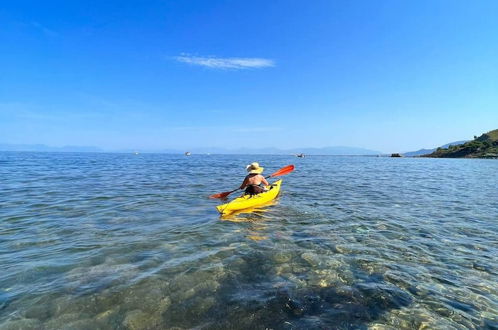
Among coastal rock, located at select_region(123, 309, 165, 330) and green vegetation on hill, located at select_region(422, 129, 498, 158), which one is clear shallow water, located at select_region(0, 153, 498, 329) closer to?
coastal rock, located at select_region(123, 309, 165, 330)

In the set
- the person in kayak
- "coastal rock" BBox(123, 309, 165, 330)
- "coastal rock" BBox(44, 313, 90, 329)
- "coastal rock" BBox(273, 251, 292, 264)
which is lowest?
"coastal rock" BBox(123, 309, 165, 330)

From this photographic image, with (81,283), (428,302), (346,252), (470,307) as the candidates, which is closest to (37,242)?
(81,283)

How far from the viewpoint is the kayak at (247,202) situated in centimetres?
1340

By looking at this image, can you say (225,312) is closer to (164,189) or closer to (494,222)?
(494,222)

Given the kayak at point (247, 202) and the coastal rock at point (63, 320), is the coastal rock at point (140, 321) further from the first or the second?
the kayak at point (247, 202)

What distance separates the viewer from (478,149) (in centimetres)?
9538

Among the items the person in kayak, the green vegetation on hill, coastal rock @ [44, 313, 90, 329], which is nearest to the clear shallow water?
coastal rock @ [44, 313, 90, 329]

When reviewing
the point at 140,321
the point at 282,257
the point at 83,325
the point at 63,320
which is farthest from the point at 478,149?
the point at 63,320

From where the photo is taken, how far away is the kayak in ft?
44.0

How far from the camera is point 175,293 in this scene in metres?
6.09

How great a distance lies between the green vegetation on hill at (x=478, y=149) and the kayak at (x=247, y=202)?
10022 centimetres

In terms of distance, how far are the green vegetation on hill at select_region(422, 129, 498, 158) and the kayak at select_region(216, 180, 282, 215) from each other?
10022cm

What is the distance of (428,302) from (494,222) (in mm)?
9007

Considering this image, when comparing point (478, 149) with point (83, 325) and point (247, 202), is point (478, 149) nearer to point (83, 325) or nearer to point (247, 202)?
point (247, 202)
